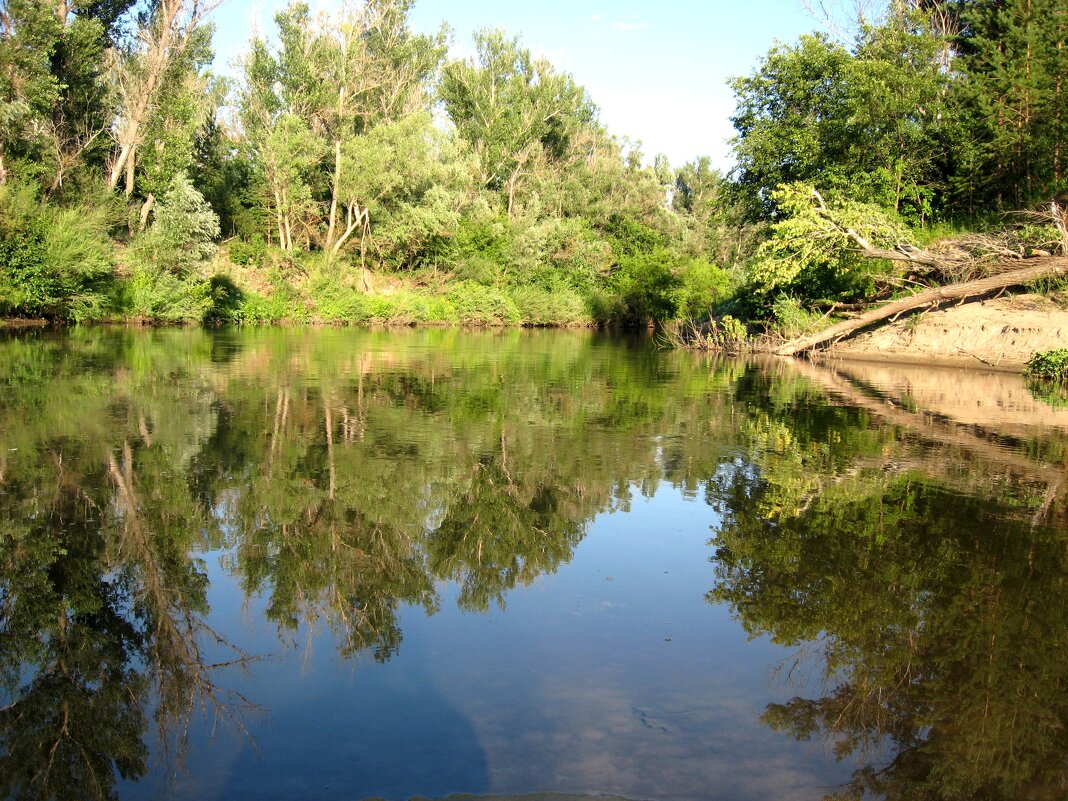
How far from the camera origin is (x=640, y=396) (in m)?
17.9

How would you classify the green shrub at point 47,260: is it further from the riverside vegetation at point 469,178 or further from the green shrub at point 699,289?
the green shrub at point 699,289

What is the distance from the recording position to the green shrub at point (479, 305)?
50.6m

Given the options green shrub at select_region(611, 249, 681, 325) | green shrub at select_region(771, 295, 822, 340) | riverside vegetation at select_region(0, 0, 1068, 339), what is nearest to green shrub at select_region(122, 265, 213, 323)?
riverside vegetation at select_region(0, 0, 1068, 339)

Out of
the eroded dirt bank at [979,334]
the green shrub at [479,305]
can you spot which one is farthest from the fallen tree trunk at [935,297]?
the green shrub at [479,305]

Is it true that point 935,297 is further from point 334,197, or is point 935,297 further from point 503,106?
point 503,106

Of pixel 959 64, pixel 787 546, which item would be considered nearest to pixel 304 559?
pixel 787 546

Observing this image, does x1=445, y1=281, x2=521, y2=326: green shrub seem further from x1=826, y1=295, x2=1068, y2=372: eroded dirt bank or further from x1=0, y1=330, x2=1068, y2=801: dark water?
x1=0, y1=330, x2=1068, y2=801: dark water

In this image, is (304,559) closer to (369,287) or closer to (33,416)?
(33,416)

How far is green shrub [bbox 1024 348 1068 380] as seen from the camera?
21.5m

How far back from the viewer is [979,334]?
83.7ft

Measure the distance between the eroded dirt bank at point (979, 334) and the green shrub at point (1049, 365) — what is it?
0.96 m

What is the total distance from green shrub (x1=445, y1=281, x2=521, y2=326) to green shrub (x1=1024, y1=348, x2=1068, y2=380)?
106 ft

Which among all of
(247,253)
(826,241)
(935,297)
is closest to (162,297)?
(247,253)

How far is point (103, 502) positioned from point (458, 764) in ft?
17.7
